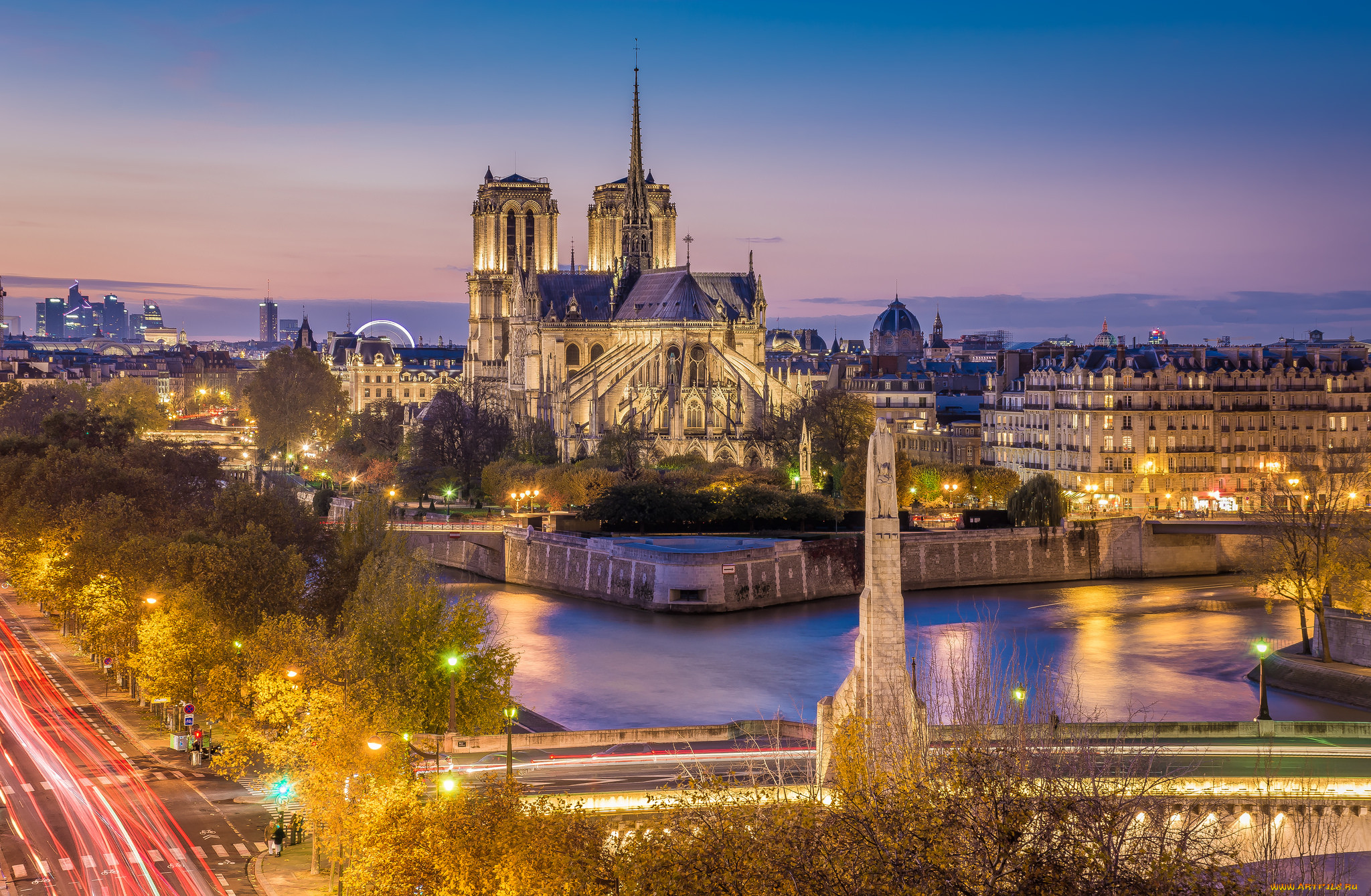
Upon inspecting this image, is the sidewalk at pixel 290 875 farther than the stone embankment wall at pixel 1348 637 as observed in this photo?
No

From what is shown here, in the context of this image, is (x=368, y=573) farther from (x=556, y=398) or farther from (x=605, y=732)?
(x=556, y=398)

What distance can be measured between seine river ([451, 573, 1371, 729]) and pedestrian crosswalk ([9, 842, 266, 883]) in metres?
13.5

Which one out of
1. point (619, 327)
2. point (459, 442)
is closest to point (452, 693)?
point (459, 442)

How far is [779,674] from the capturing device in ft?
146

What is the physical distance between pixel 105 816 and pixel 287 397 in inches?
3157

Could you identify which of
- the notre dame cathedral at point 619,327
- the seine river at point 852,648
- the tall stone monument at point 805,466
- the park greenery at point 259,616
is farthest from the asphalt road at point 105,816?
the notre dame cathedral at point 619,327

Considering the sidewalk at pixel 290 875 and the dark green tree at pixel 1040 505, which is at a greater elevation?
the dark green tree at pixel 1040 505

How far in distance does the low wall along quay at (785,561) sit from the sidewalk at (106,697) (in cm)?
1449

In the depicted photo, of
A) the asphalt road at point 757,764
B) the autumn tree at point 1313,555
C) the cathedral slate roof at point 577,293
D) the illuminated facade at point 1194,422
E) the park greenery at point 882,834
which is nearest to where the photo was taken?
the park greenery at point 882,834

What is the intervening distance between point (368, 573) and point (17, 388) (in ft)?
298

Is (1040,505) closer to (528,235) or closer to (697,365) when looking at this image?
(697,365)

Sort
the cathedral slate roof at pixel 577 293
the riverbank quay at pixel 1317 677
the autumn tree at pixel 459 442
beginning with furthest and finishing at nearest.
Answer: the cathedral slate roof at pixel 577 293 < the autumn tree at pixel 459 442 < the riverbank quay at pixel 1317 677

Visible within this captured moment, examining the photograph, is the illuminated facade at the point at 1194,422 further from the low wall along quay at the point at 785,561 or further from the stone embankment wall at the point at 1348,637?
the stone embankment wall at the point at 1348,637

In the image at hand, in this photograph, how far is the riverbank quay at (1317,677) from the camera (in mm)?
39406
